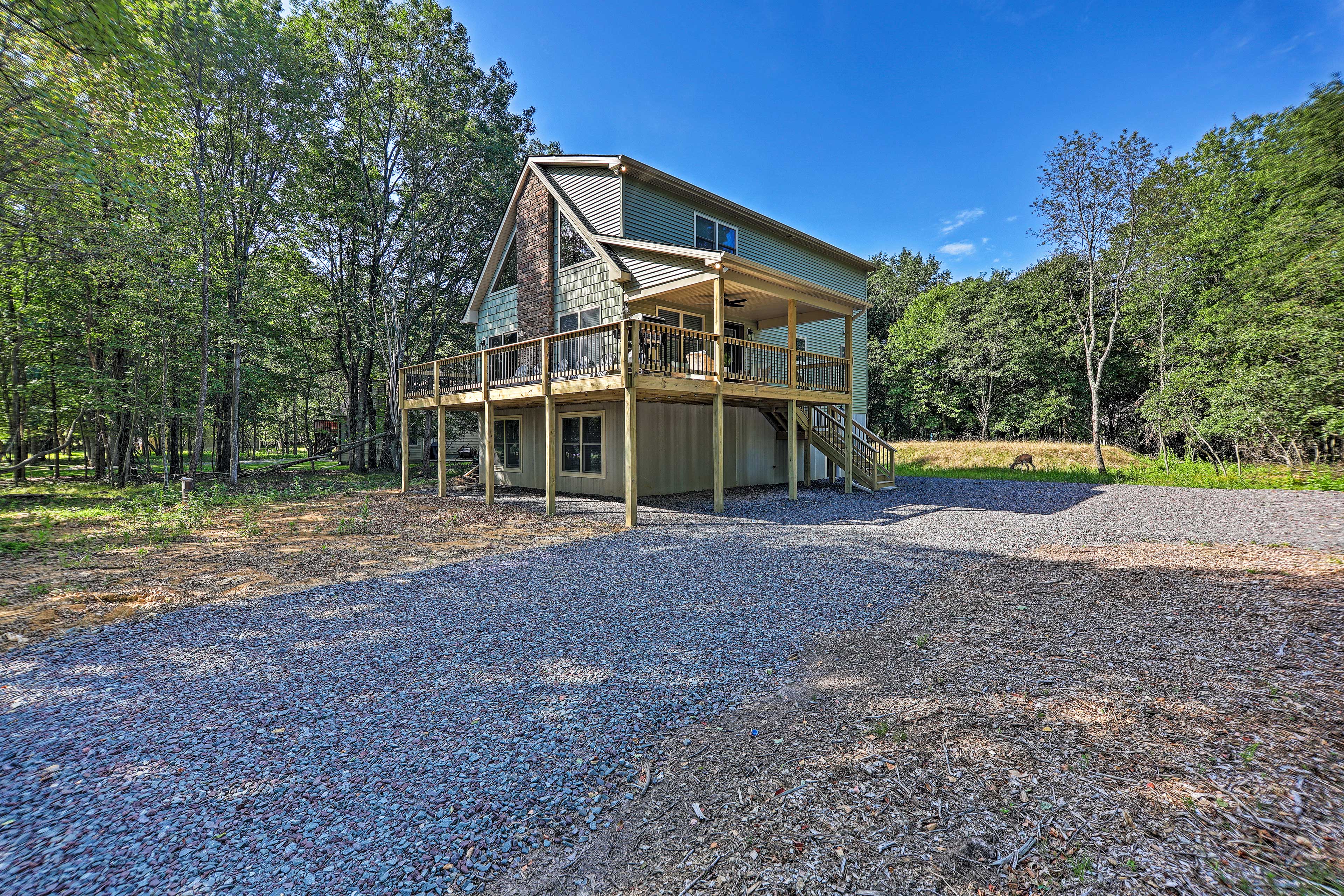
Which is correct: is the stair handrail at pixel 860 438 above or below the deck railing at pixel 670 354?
below

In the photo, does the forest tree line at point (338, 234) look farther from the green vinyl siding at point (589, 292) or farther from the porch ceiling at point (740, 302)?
the porch ceiling at point (740, 302)

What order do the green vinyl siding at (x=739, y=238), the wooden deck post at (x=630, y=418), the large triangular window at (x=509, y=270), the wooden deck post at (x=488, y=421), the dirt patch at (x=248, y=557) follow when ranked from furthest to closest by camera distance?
the large triangular window at (x=509, y=270) → the green vinyl siding at (x=739, y=238) → the wooden deck post at (x=488, y=421) → the wooden deck post at (x=630, y=418) → the dirt patch at (x=248, y=557)

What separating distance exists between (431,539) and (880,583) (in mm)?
6842

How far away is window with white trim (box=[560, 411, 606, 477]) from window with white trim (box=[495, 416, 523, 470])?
1887mm

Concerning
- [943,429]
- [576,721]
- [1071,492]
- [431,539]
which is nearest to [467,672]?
[576,721]

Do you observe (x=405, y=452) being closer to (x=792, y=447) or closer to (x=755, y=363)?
(x=755, y=363)

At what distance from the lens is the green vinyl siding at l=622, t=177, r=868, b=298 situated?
41.7 feet

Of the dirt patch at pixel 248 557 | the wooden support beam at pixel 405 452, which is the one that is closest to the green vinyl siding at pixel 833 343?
the dirt patch at pixel 248 557

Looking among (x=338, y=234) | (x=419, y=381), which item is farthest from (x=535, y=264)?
(x=338, y=234)

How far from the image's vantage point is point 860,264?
60.1 feet

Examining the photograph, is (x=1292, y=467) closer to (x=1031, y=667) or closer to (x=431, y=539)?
(x=1031, y=667)

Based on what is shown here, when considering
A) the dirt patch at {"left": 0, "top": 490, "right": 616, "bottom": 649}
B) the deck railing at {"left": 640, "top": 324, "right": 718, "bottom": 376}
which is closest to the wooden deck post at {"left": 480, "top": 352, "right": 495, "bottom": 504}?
the dirt patch at {"left": 0, "top": 490, "right": 616, "bottom": 649}

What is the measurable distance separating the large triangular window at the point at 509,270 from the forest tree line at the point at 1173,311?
1421 cm

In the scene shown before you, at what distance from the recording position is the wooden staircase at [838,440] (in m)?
13.3
